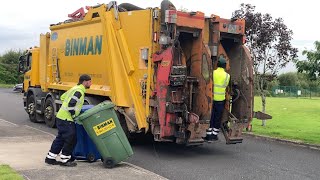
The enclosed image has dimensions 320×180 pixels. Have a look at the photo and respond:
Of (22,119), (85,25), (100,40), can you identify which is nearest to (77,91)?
(100,40)

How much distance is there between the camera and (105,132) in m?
7.47

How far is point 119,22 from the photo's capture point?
32.2ft

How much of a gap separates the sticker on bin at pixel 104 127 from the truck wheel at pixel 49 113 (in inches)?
247

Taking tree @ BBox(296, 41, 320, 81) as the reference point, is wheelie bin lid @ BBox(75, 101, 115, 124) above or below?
below

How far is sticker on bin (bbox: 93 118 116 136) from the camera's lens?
24.3ft

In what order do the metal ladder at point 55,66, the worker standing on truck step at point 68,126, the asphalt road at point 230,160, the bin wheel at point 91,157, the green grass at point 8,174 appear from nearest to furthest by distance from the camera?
the green grass at point 8,174
the worker standing on truck step at point 68,126
the asphalt road at point 230,160
the bin wheel at point 91,157
the metal ladder at point 55,66

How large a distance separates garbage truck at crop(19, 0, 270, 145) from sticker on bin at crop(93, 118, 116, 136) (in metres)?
1.41

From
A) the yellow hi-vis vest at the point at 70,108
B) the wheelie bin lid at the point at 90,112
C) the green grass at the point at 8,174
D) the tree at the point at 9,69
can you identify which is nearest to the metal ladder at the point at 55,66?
the yellow hi-vis vest at the point at 70,108

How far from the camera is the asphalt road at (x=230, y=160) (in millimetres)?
7674

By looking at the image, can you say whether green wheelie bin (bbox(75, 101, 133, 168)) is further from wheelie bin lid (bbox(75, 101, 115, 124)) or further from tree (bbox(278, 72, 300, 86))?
tree (bbox(278, 72, 300, 86))

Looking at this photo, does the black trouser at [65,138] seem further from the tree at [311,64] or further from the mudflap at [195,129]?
the tree at [311,64]

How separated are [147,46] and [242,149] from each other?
132 inches

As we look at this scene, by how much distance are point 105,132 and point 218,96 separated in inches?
115

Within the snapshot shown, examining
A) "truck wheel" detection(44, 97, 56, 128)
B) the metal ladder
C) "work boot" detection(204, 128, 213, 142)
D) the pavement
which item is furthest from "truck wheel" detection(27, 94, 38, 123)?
"work boot" detection(204, 128, 213, 142)
